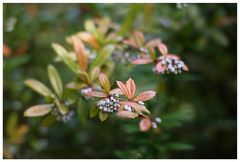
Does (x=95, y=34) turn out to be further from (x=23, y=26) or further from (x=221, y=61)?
(x=221, y=61)

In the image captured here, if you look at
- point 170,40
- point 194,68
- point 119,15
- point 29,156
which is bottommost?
point 29,156

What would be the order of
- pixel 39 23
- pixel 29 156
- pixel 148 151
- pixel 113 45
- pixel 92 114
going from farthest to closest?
pixel 39 23 → pixel 29 156 → pixel 148 151 → pixel 113 45 → pixel 92 114

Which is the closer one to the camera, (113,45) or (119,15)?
(113,45)

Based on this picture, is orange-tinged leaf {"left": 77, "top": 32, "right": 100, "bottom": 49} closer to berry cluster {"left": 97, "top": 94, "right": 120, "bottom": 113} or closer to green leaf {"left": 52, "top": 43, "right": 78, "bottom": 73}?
green leaf {"left": 52, "top": 43, "right": 78, "bottom": 73}

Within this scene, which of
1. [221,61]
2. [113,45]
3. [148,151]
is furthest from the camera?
[221,61]

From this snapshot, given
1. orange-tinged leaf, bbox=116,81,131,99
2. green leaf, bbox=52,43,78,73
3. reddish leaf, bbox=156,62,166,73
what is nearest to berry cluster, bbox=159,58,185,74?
reddish leaf, bbox=156,62,166,73

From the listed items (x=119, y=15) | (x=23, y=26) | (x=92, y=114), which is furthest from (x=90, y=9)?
(x=92, y=114)
